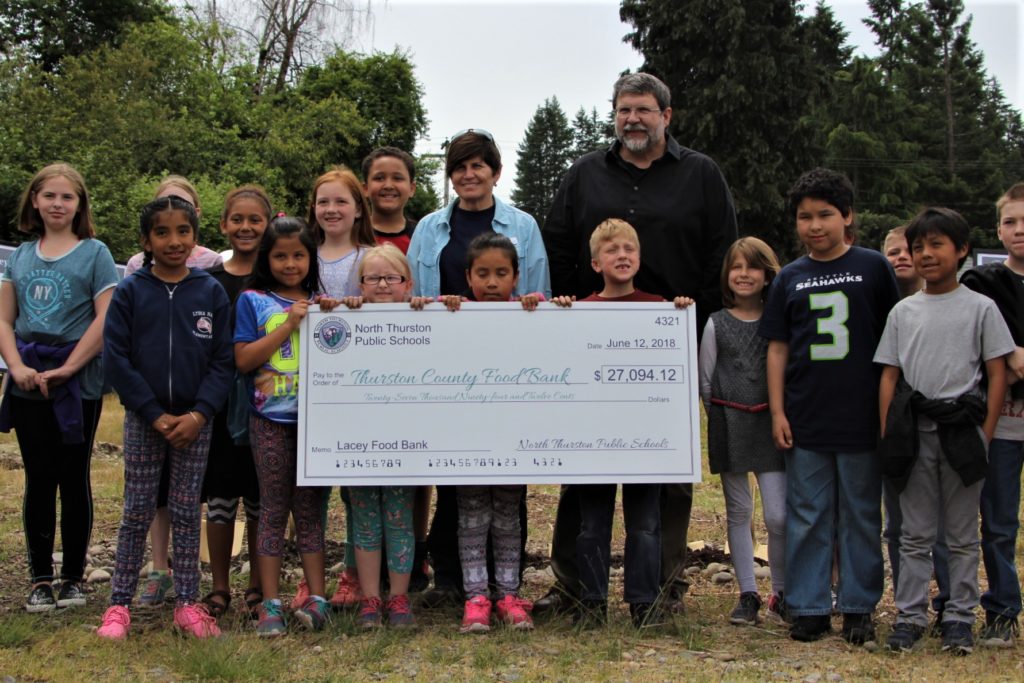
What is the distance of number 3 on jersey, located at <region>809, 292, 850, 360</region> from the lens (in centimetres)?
503

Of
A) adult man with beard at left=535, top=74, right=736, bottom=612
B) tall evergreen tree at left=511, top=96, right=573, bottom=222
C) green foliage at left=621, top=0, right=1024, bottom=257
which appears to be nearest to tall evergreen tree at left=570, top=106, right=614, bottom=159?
tall evergreen tree at left=511, top=96, right=573, bottom=222

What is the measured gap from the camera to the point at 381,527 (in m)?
5.21

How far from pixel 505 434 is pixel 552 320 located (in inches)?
23.1

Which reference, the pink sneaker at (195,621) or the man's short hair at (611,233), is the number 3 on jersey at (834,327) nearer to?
the man's short hair at (611,233)

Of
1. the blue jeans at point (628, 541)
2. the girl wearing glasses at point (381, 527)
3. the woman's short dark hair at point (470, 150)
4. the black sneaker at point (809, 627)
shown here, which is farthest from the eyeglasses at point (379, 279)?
the black sneaker at point (809, 627)

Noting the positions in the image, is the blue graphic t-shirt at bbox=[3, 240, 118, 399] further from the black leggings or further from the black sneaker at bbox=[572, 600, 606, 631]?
the black sneaker at bbox=[572, 600, 606, 631]

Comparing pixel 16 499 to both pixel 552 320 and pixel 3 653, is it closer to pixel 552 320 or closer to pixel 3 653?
pixel 3 653

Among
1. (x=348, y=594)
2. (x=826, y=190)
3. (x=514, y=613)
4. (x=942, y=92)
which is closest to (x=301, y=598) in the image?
(x=348, y=594)

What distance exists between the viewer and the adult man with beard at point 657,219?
18.2 ft

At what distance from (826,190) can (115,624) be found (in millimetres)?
3891

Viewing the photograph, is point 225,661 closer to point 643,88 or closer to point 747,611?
point 747,611

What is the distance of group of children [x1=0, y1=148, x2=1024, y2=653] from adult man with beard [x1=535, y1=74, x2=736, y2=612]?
258mm

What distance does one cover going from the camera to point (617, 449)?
509 cm

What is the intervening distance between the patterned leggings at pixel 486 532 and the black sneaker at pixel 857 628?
5.17 ft
